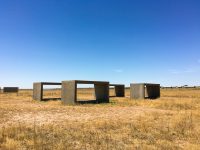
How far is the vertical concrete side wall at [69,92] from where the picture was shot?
2584 centimetres

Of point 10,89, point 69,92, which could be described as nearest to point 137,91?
point 69,92

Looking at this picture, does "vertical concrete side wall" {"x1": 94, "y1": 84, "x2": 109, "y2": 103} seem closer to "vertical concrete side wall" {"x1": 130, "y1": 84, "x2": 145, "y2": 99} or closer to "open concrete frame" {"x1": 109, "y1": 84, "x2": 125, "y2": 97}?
"vertical concrete side wall" {"x1": 130, "y1": 84, "x2": 145, "y2": 99}

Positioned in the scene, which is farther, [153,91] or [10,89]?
[10,89]

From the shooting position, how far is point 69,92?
A: 26453mm

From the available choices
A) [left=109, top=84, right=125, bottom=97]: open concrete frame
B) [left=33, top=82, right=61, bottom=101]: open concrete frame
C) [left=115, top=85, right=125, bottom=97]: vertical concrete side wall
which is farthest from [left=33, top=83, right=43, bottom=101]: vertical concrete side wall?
[left=115, top=85, right=125, bottom=97]: vertical concrete side wall

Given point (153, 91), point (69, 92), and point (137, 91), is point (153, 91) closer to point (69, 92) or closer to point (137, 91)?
point (137, 91)

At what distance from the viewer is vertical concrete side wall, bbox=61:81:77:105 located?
25.8 metres

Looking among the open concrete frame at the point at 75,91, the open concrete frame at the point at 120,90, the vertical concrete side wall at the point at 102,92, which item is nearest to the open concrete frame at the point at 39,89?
the open concrete frame at the point at 75,91

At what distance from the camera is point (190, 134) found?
34.8ft

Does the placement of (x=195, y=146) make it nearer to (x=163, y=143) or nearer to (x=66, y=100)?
(x=163, y=143)

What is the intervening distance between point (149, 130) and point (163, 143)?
248 cm

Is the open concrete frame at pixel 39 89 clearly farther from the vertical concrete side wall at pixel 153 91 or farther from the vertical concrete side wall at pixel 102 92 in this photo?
the vertical concrete side wall at pixel 153 91

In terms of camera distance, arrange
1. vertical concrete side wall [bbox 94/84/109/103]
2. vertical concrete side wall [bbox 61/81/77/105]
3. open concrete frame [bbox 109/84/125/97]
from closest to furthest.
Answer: vertical concrete side wall [bbox 61/81/77/105]
vertical concrete side wall [bbox 94/84/109/103]
open concrete frame [bbox 109/84/125/97]

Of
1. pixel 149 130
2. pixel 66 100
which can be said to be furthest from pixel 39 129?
pixel 66 100
